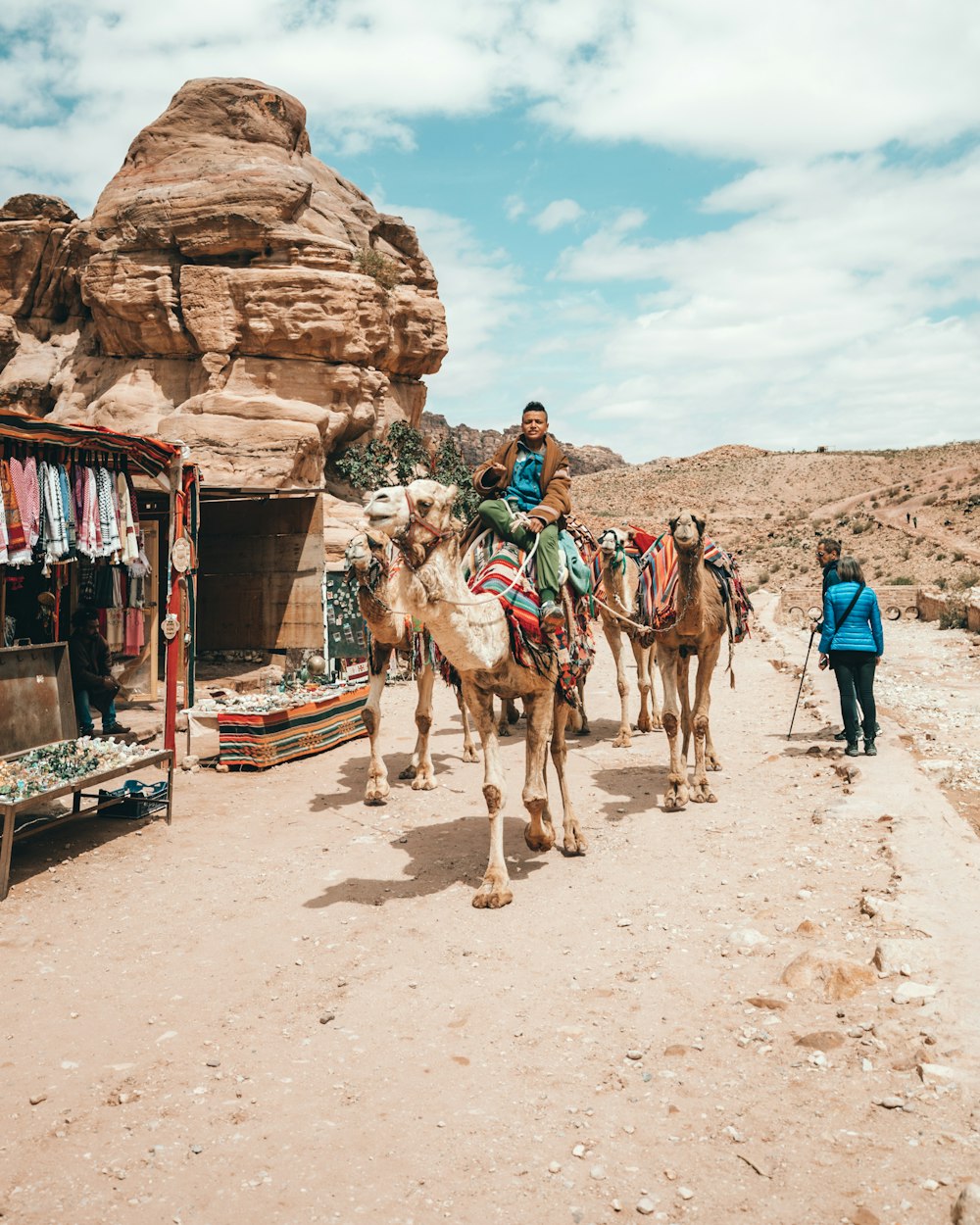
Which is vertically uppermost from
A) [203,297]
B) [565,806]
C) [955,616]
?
[203,297]

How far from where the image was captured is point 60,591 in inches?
509

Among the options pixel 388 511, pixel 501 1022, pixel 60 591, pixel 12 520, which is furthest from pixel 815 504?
pixel 501 1022

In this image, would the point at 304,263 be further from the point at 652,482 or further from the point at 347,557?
the point at 652,482

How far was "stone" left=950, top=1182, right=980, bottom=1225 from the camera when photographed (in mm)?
2723

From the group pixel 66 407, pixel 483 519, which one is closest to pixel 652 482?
pixel 66 407

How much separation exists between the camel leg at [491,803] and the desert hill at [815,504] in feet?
109

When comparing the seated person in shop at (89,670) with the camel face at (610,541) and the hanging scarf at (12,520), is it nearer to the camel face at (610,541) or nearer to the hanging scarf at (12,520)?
the hanging scarf at (12,520)

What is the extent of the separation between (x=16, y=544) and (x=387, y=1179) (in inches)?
289

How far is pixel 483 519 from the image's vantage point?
22.6ft

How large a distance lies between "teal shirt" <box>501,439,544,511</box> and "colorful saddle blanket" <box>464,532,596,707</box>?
42 cm

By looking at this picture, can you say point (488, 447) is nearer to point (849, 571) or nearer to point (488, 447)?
point (488, 447)

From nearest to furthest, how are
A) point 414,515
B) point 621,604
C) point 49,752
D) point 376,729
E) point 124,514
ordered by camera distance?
1. point 414,515
2. point 49,752
3. point 376,729
4. point 124,514
5. point 621,604

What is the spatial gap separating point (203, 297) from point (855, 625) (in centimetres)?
1968

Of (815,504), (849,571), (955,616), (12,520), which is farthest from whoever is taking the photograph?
(815,504)
